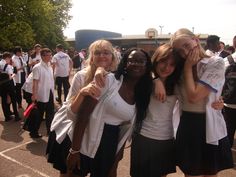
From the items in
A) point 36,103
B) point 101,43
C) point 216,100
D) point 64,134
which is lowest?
point 36,103

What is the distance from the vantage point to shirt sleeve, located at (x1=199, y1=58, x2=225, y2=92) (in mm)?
2502

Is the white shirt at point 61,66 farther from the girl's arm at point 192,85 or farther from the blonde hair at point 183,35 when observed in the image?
the girl's arm at point 192,85

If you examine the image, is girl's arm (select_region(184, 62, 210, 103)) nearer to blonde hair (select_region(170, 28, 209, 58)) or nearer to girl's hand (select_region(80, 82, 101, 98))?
blonde hair (select_region(170, 28, 209, 58))

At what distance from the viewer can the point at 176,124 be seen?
2770 millimetres

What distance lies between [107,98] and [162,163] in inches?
32.1

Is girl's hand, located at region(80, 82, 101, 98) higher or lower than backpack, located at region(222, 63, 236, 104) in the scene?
higher

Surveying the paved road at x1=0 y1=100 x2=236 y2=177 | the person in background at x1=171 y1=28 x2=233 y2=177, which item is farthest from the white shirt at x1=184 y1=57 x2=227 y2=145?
the paved road at x1=0 y1=100 x2=236 y2=177

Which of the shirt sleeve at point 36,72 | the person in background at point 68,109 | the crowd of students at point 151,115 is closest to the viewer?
the crowd of students at point 151,115

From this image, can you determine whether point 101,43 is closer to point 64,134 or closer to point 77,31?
point 64,134

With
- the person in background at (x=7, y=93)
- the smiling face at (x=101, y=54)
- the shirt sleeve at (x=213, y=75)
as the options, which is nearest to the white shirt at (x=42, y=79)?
the person in background at (x=7, y=93)

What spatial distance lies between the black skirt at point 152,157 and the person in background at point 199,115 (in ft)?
0.28

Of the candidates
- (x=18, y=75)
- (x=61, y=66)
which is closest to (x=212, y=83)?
(x=18, y=75)

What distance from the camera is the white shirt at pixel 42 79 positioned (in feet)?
19.5

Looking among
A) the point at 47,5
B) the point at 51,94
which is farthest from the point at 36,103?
the point at 47,5
